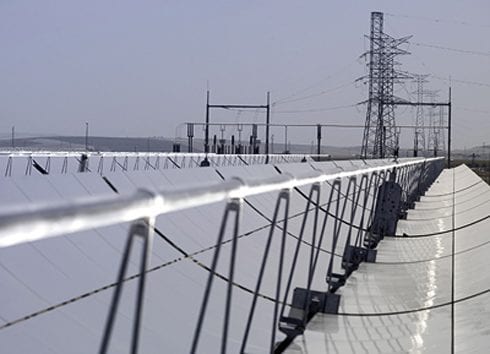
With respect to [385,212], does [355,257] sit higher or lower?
lower

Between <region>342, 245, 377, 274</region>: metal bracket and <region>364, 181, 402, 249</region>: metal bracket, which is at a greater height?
<region>364, 181, 402, 249</region>: metal bracket

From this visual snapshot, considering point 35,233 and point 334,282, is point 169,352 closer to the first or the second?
point 334,282

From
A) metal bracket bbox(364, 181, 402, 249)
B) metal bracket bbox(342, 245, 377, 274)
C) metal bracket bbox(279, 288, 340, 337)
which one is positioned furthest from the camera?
metal bracket bbox(364, 181, 402, 249)

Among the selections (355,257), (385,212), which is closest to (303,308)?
(355,257)

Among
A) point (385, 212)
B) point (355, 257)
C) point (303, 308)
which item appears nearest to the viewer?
point (303, 308)

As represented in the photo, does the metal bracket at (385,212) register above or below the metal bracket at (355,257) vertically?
above

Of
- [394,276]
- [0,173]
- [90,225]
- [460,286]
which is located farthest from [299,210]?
[0,173]

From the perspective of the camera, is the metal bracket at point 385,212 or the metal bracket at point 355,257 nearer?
the metal bracket at point 355,257

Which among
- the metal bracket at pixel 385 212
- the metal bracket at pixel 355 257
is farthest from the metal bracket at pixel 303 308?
the metal bracket at pixel 385 212

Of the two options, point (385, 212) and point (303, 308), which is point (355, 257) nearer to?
point (303, 308)

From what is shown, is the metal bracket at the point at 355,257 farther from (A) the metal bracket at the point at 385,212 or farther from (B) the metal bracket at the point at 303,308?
(B) the metal bracket at the point at 303,308

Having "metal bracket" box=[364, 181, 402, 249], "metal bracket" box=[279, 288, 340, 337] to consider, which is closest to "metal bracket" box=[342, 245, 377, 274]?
"metal bracket" box=[364, 181, 402, 249]

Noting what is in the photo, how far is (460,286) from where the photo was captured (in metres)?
4.52

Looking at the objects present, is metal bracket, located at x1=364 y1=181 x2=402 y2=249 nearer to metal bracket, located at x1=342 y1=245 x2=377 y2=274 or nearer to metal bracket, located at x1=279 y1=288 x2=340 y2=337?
metal bracket, located at x1=342 y1=245 x2=377 y2=274
